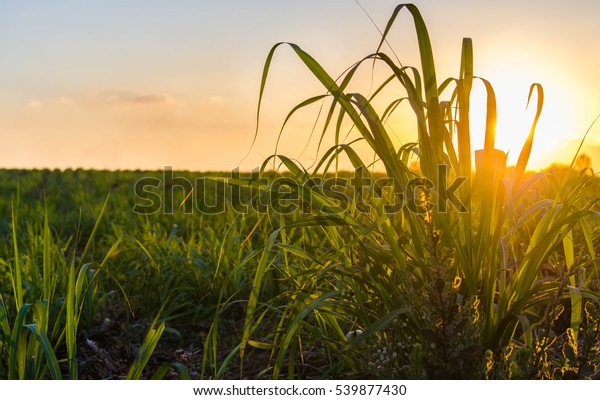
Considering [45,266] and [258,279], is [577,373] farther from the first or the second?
[45,266]

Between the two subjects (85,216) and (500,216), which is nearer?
(500,216)

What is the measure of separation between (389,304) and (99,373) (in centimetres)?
130

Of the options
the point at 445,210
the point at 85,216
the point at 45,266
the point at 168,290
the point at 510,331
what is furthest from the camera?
the point at 85,216

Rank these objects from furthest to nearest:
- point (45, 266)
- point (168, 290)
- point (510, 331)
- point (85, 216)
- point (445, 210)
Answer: point (85, 216), point (168, 290), point (45, 266), point (510, 331), point (445, 210)

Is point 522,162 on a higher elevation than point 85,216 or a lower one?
higher

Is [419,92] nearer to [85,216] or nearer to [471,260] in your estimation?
[471,260]

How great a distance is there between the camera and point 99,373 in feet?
8.84

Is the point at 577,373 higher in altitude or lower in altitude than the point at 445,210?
lower

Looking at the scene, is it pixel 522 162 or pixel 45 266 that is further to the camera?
pixel 45 266

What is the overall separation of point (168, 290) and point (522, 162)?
2045 millimetres

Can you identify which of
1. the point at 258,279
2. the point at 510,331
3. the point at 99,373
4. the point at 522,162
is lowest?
the point at 99,373

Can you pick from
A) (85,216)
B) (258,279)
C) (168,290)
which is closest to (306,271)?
(258,279)

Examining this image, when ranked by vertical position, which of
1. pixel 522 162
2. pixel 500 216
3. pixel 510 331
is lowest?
pixel 510 331

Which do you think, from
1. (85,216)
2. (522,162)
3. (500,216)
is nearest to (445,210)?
(500,216)
